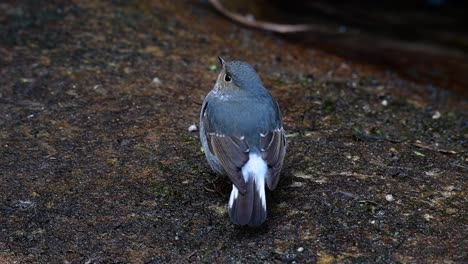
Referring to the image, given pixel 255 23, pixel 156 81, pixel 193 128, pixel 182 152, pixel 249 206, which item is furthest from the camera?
pixel 255 23

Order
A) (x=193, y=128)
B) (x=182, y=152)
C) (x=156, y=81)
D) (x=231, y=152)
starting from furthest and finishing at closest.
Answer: (x=156, y=81)
(x=193, y=128)
(x=182, y=152)
(x=231, y=152)

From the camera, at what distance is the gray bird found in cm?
434

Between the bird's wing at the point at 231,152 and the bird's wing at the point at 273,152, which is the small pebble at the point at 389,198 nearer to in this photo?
the bird's wing at the point at 273,152

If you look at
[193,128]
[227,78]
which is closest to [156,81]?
[193,128]

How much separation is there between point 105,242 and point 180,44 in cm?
379

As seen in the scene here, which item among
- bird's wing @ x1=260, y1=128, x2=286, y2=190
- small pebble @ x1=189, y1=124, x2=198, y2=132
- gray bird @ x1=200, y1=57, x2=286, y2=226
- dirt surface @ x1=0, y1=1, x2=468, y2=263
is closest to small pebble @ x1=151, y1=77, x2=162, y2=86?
dirt surface @ x1=0, y1=1, x2=468, y2=263

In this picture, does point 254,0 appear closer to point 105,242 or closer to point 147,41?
point 147,41

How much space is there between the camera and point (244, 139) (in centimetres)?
471

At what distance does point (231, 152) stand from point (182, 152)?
3.37ft

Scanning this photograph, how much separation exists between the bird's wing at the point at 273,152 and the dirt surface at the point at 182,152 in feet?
1.04

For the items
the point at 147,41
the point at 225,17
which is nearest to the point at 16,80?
the point at 147,41

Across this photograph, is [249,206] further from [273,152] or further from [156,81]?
[156,81]

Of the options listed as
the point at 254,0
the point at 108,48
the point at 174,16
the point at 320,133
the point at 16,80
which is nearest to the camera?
the point at 320,133

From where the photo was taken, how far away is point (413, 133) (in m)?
6.22
